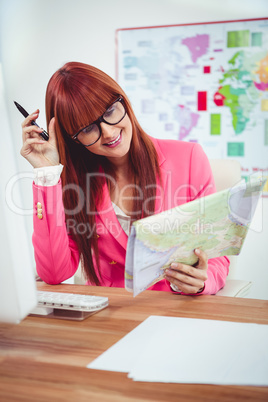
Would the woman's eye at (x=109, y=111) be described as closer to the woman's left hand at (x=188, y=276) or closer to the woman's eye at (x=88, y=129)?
the woman's eye at (x=88, y=129)

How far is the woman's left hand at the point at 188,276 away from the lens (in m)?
1.03

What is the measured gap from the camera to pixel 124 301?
3.33ft

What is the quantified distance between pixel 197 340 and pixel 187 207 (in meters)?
0.27

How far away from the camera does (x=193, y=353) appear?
2.32ft

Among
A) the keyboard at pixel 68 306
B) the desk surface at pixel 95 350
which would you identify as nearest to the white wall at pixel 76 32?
the desk surface at pixel 95 350

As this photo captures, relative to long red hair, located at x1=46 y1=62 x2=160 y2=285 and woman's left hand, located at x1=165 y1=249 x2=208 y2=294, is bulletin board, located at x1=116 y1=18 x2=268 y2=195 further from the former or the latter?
woman's left hand, located at x1=165 y1=249 x2=208 y2=294

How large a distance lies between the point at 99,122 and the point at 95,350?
30.7 inches

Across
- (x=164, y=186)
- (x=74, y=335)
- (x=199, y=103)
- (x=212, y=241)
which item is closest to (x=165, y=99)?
(x=199, y=103)

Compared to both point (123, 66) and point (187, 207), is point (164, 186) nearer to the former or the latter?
point (187, 207)

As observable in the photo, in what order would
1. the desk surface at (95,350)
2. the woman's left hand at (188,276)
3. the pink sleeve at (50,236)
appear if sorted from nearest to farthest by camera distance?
the desk surface at (95,350) < the woman's left hand at (188,276) < the pink sleeve at (50,236)

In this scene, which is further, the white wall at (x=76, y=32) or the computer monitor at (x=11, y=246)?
the white wall at (x=76, y=32)

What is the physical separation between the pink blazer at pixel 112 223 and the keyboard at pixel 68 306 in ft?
0.98

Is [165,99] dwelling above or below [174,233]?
above

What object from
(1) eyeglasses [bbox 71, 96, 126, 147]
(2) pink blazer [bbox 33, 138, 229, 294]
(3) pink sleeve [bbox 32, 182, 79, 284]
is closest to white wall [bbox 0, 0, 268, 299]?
→ (2) pink blazer [bbox 33, 138, 229, 294]
